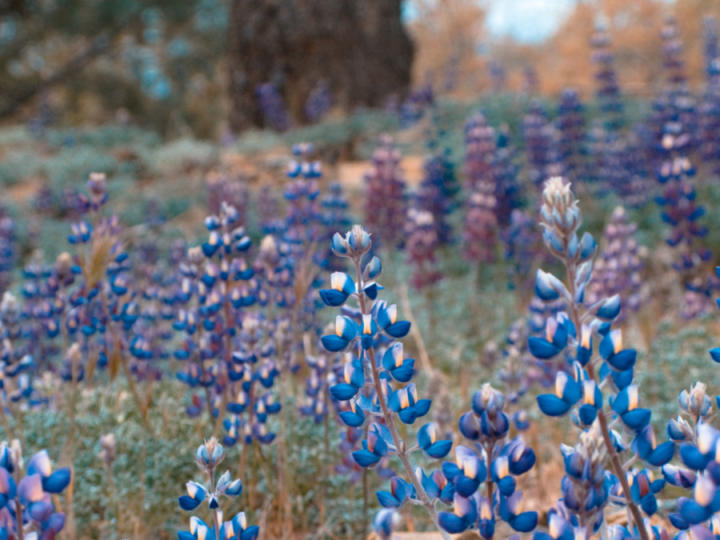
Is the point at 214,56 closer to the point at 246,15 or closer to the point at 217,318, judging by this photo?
the point at 246,15

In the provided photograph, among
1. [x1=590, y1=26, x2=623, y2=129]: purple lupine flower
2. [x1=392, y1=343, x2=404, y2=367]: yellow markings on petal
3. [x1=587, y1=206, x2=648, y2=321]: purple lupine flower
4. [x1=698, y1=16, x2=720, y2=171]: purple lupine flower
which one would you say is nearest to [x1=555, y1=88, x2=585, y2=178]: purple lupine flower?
[x1=590, y1=26, x2=623, y2=129]: purple lupine flower

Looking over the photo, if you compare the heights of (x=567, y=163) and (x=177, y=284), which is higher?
(x=567, y=163)

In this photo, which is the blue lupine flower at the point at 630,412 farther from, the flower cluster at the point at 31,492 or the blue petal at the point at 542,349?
the flower cluster at the point at 31,492

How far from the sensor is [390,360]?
1.40 meters

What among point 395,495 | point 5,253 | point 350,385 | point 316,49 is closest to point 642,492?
point 395,495

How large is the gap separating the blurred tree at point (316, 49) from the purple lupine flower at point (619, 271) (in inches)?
246

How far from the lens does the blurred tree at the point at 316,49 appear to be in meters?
9.25

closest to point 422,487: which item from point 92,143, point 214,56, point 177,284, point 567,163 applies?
point 177,284

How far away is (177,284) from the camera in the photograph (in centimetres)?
369

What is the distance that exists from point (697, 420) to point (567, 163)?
4801mm

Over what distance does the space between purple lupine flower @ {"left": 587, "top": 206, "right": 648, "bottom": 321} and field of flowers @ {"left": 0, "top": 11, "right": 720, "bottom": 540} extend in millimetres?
18

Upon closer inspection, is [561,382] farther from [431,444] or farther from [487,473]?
[431,444]

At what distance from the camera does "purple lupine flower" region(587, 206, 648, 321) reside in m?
3.41

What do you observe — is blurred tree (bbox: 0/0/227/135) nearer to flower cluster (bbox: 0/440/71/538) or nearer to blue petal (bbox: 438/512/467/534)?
flower cluster (bbox: 0/440/71/538)
